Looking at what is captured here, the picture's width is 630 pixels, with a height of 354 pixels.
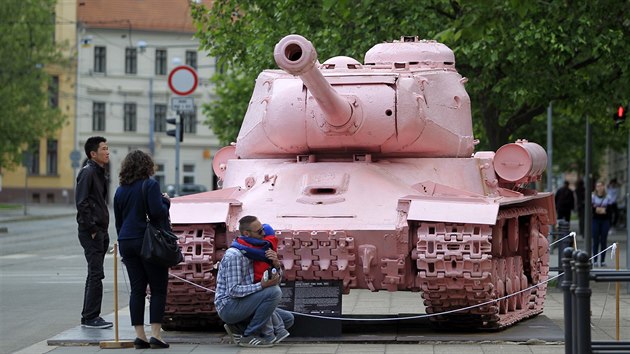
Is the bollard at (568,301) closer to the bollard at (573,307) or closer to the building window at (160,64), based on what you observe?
the bollard at (573,307)

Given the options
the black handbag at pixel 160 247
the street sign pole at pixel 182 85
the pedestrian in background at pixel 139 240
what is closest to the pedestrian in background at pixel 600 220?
the street sign pole at pixel 182 85

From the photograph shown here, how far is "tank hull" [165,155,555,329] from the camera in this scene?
1381 cm

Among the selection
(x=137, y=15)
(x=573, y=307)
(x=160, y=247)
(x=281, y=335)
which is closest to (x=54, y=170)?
(x=137, y=15)

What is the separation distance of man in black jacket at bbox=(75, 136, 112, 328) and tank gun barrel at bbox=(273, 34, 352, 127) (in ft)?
8.31

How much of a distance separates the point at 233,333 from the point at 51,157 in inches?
2799

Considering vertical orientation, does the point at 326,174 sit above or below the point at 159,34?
below

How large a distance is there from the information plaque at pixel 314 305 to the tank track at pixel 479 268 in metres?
0.88

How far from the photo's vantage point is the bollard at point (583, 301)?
31.1ft

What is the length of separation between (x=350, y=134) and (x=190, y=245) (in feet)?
7.32

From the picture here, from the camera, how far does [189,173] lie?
284 ft

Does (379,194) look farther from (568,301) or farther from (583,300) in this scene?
(583,300)

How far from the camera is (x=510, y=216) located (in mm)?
15438

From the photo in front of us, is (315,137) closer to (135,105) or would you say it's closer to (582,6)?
(582,6)

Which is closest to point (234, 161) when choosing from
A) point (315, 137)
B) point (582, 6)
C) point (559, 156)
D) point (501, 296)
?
Result: point (315, 137)
